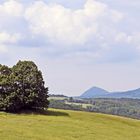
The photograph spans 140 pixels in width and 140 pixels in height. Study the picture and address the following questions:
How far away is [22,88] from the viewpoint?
9062 cm

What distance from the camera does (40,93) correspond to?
92125 mm

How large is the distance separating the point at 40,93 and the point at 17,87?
5.22 metres

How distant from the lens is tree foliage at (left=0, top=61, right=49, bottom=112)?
88375 millimetres

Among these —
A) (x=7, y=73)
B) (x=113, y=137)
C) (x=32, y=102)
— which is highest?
(x=7, y=73)

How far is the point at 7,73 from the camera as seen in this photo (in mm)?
93000

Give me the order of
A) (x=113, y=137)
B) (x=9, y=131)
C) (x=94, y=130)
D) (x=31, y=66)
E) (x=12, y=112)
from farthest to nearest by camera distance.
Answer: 1. (x=31, y=66)
2. (x=12, y=112)
3. (x=94, y=130)
4. (x=113, y=137)
5. (x=9, y=131)

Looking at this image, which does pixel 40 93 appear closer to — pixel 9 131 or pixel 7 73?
pixel 7 73

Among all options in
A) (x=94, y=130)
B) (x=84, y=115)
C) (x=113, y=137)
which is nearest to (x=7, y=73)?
(x=84, y=115)

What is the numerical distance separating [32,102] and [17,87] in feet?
14.8

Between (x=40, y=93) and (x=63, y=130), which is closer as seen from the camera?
(x=63, y=130)

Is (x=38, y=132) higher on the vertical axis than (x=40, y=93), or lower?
lower

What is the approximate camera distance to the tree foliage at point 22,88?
290ft

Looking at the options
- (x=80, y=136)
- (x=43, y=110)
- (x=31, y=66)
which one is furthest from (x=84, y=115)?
(x=80, y=136)

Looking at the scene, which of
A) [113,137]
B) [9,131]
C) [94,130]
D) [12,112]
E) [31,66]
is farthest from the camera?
[31,66]
